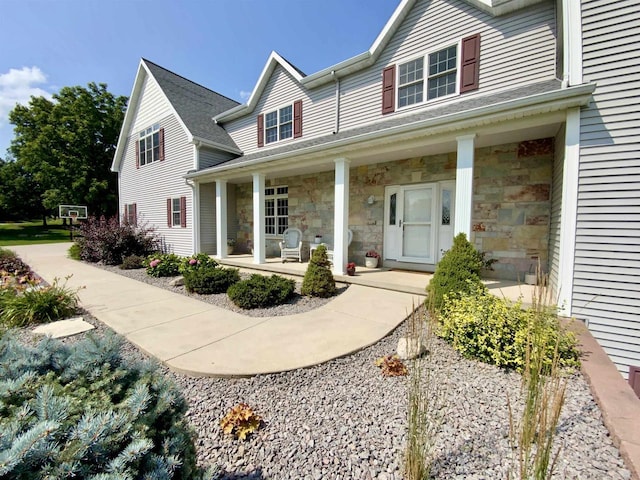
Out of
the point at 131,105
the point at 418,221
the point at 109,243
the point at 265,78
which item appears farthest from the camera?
the point at 131,105

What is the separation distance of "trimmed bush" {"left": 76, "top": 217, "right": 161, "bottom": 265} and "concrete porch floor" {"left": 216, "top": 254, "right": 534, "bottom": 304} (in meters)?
5.17

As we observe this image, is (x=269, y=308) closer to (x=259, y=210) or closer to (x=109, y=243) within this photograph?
(x=259, y=210)

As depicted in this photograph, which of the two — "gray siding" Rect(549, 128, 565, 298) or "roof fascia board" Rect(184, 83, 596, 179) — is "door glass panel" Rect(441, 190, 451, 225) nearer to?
"gray siding" Rect(549, 128, 565, 298)

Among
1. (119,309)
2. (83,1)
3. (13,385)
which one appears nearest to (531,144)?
(13,385)

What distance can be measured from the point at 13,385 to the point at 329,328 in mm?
3165

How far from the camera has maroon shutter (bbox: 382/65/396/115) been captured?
729cm

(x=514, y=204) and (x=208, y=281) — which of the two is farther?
(x=208, y=281)

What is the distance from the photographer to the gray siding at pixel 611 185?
3.63 m

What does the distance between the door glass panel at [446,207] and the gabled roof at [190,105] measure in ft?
25.9

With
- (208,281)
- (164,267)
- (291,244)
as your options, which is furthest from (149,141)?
(208,281)

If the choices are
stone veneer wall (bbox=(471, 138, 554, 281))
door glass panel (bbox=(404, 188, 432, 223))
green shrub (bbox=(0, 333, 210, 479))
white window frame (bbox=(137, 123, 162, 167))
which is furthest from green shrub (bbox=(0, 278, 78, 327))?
white window frame (bbox=(137, 123, 162, 167))

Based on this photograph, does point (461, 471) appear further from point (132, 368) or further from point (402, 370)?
point (132, 368)

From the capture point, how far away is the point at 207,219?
34.6 feet

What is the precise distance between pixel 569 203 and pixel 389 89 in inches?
202
